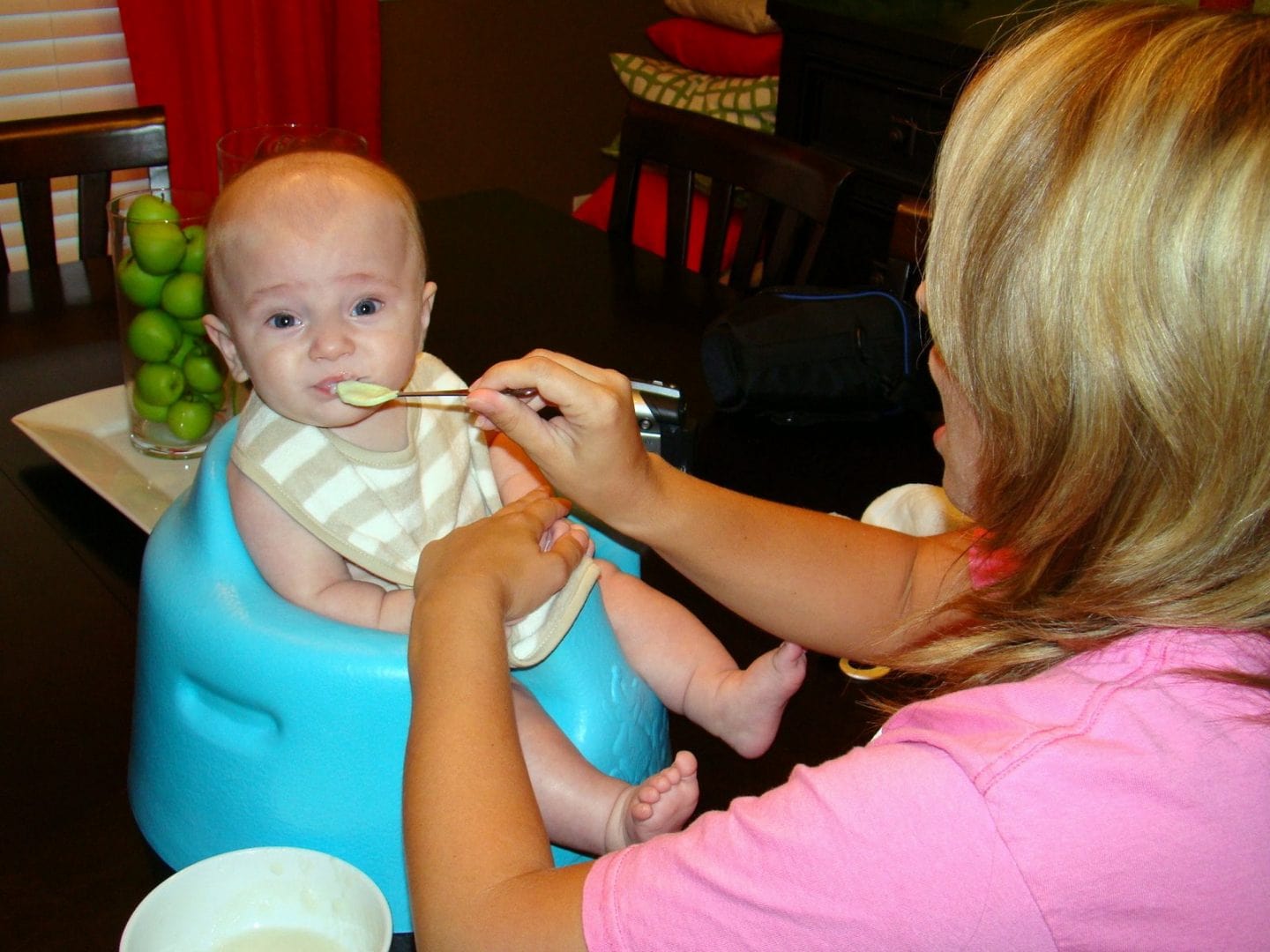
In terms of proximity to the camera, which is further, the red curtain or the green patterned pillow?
the green patterned pillow

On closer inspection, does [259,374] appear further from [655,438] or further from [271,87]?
[271,87]

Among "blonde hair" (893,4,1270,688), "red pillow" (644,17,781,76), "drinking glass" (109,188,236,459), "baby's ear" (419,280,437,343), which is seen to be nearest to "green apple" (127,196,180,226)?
"drinking glass" (109,188,236,459)

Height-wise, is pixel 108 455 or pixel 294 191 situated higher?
pixel 294 191

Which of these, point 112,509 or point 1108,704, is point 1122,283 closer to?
point 1108,704

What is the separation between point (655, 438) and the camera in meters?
1.20

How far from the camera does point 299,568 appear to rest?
3.22 ft

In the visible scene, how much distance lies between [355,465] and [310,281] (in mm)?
167

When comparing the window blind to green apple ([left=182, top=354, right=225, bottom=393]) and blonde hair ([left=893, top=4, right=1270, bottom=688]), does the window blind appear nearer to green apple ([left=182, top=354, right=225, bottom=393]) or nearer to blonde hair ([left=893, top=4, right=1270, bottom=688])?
green apple ([left=182, top=354, right=225, bottom=393])

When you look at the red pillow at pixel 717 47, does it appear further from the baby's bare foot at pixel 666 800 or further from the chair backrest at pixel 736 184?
the baby's bare foot at pixel 666 800

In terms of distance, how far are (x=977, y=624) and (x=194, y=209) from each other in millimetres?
943

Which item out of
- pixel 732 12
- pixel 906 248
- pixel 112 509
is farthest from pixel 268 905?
pixel 732 12

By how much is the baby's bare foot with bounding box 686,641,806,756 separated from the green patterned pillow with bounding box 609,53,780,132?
2227 mm

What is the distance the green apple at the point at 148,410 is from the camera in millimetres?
1285

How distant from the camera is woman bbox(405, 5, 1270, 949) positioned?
1.99ft
